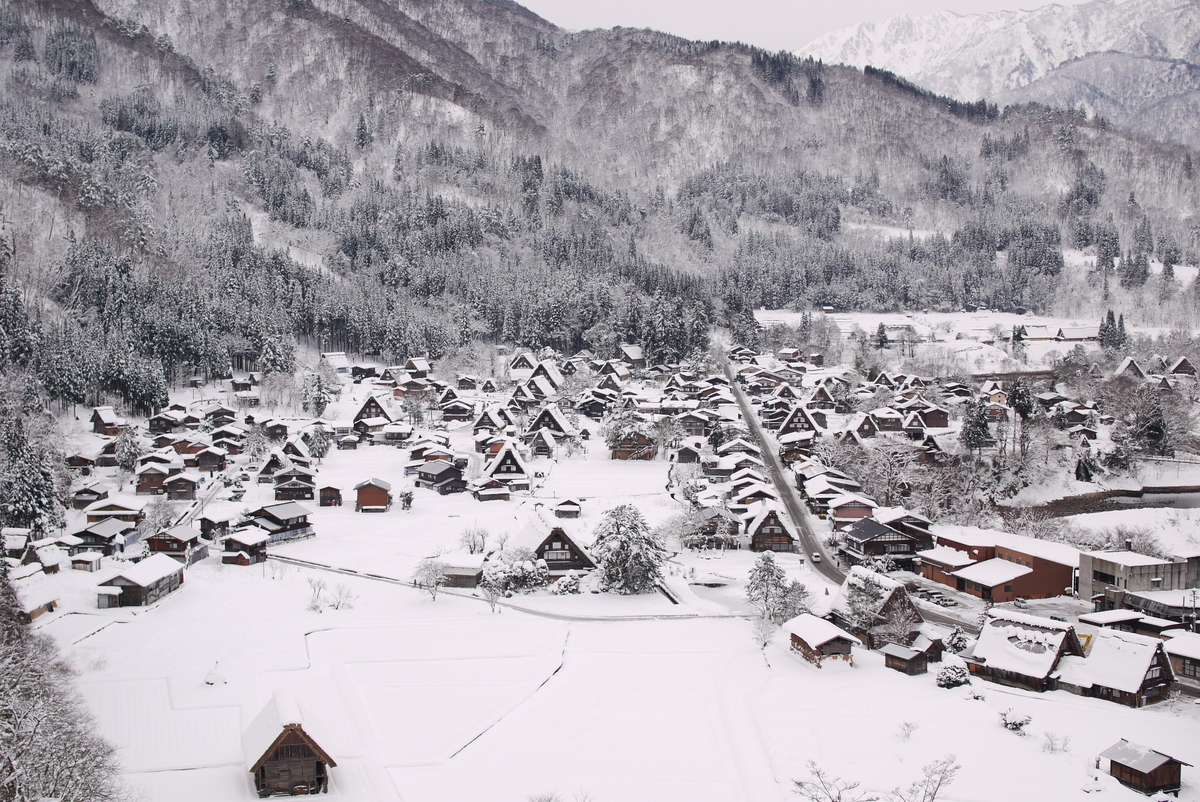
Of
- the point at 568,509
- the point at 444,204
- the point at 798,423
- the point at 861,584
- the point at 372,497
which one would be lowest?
the point at 372,497

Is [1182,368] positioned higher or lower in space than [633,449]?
higher

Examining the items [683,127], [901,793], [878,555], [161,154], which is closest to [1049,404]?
[878,555]

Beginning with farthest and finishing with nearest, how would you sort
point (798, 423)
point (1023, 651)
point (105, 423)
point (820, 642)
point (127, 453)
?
point (798, 423) → point (105, 423) → point (127, 453) → point (820, 642) → point (1023, 651)

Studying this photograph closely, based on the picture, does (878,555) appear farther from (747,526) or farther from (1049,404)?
(1049,404)

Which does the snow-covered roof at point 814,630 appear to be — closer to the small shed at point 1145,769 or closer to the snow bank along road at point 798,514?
the snow bank along road at point 798,514

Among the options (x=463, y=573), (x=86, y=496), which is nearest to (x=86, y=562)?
(x=86, y=496)

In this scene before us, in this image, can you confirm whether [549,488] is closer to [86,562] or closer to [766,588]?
[766,588]
